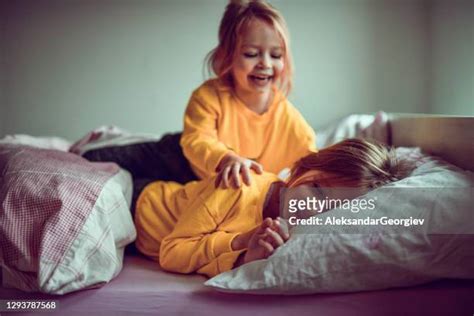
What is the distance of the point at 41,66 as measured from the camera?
98 cm

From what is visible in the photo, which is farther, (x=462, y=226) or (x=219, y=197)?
(x=219, y=197)

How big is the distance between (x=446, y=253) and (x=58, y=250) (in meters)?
0.43

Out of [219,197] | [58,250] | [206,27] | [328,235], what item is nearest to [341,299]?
[328,235]

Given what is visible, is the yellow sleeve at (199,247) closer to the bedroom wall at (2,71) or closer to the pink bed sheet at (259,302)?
the pink bed sheet at (259,302)

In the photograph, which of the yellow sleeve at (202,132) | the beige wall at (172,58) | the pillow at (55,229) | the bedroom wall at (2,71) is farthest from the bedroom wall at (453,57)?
the bedroom wall at (2,71)

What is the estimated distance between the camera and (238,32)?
2.53 ft

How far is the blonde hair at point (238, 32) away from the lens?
0.76 meters

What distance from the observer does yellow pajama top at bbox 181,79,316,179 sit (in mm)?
820

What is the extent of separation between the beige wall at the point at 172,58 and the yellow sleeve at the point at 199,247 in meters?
0.40

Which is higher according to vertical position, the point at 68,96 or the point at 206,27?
the point at 206,27

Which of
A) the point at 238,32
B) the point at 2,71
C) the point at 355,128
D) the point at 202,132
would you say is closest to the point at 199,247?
the point at 202,132

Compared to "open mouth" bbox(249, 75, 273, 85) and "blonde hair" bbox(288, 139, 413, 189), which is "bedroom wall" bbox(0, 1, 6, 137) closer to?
"open mouth" bbox(249, 75, 273, 85)

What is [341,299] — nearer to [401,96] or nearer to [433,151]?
[433,151]

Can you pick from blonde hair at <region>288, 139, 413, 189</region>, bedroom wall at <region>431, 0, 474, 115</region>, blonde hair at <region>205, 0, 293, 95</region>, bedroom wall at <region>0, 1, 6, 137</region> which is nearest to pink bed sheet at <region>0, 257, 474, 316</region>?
blonde hair at <region>288, 139, 413, 189</region>
